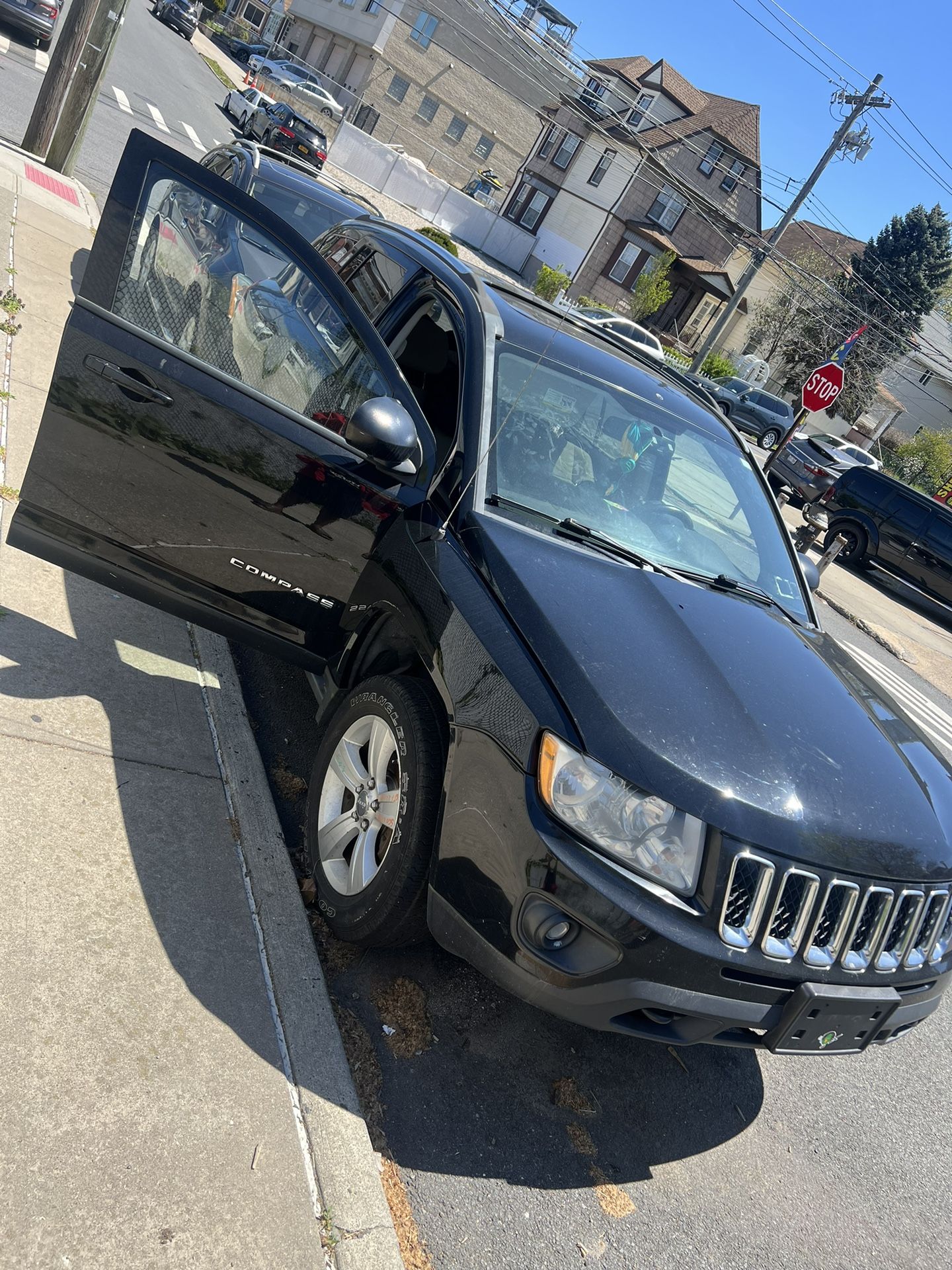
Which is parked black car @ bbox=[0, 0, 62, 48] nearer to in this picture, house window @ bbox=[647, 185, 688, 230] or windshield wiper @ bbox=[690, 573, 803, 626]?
windshield wiper @ bbox=[690, 573, 803, 626]

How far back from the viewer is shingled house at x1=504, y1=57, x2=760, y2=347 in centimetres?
5244

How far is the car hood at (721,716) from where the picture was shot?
2.73 m

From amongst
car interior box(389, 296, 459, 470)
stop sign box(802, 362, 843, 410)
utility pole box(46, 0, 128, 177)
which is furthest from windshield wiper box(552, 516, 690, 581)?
stop sign box(802, 362, 843, 410)

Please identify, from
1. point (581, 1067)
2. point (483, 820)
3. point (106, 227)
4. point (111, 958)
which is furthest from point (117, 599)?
point (581, 1067)

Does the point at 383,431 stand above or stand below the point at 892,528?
above

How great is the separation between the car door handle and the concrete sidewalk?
105 centimetres

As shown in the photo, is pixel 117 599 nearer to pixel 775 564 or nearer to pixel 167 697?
pixel 167 697

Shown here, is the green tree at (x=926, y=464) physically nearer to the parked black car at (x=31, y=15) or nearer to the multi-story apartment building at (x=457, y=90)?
the multi-story apartment building at (x=457, y=90)

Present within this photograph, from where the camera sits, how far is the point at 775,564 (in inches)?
173

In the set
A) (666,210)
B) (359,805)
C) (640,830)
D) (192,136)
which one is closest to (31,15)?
(192,136)

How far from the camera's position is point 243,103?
101 ft

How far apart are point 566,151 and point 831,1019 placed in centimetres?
5897

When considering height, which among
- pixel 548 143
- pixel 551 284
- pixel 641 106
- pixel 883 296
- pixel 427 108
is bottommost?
pixel 551 284

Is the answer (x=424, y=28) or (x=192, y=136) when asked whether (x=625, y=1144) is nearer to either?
(x=192, y=136)
